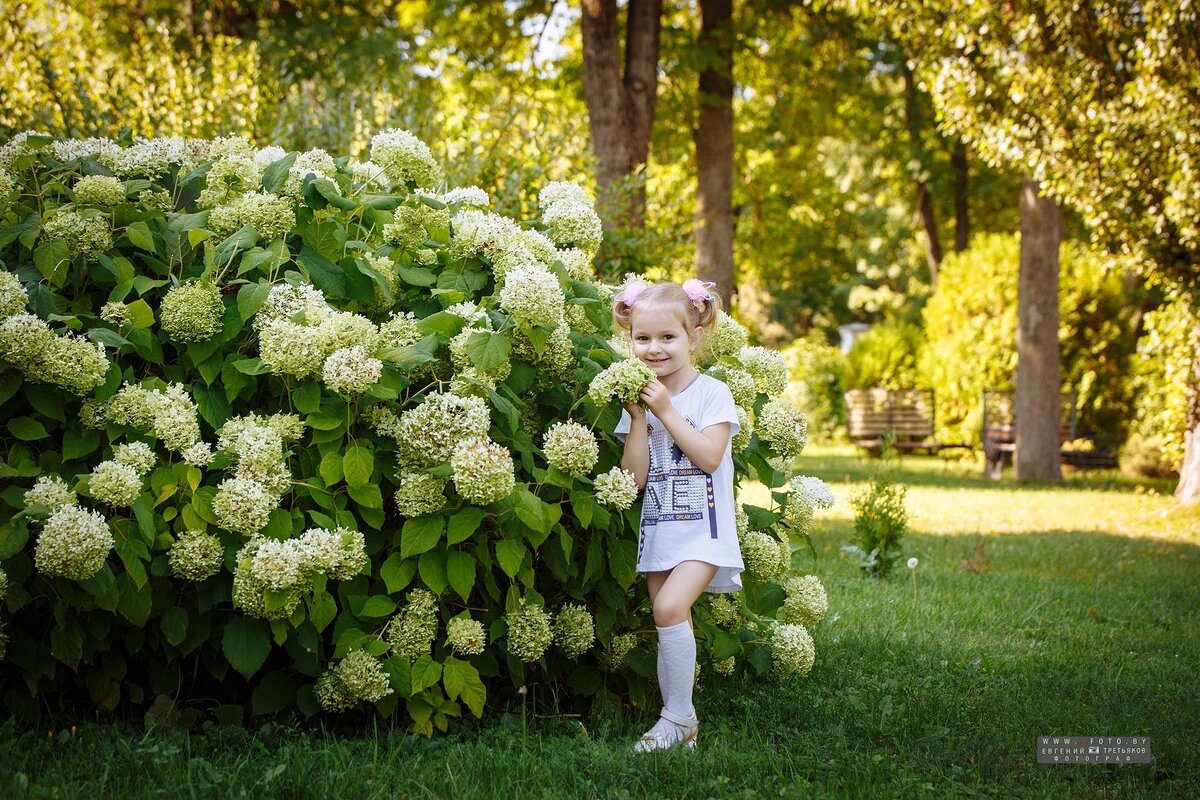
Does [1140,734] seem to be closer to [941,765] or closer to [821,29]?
[941,765]

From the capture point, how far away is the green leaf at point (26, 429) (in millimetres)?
2883

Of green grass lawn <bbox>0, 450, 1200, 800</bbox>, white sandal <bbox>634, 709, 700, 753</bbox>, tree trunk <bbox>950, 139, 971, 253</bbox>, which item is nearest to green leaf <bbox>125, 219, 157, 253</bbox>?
green grass lawn <bbox>0, 450, 1200, 800</bbox>

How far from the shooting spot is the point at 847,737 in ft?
11.1

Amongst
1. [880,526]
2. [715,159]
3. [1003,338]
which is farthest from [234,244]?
[1003,338]

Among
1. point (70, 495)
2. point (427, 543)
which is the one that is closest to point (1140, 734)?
point (427, 543)

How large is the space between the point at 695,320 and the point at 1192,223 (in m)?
7.98

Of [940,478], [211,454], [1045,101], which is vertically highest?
[1045,101]

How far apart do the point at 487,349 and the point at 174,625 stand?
1260mm

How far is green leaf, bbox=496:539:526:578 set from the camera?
117 inches

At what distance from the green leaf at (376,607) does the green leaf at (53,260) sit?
4.72 feet

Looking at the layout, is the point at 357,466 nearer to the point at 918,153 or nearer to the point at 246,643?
the point at 246,643

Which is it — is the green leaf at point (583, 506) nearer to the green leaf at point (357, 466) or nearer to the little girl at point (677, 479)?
the little girl at point (677, 479)

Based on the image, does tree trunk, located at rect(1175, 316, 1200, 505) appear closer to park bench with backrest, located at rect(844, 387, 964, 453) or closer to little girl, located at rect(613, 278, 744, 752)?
park bench with backrest, located at rect(844, 387, 964, 453)

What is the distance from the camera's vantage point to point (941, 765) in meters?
3.19
